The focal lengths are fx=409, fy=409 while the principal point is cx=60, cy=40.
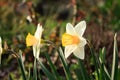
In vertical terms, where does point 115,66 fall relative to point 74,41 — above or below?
below

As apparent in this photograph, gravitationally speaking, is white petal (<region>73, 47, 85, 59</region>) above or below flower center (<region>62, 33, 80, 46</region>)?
below

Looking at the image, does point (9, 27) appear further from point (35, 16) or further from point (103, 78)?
point (103, 78)

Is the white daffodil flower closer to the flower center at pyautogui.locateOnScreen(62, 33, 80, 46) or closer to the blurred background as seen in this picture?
the flower center at pyautogui.locateOnScreen(62, 33, 80, 46)

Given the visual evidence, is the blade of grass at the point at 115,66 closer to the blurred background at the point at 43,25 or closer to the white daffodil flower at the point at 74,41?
the white daffodil flower at the point at 74,41

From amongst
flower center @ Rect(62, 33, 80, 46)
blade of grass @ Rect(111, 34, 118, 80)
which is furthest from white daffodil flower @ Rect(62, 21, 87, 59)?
blade of grass @ Rect(111, 34, 118, 80)

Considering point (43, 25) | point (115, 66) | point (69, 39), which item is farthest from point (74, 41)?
point (43, 25)

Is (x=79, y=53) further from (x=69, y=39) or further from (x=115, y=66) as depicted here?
(x=115, y=66)

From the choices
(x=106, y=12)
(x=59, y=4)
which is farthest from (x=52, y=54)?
(x=59, y=4)

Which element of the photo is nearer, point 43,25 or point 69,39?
point 69,39

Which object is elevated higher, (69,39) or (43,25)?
(69,39)

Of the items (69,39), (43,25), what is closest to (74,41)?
(69,39)
